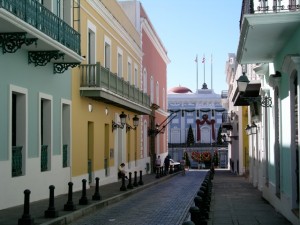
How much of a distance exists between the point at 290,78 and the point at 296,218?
284 cm

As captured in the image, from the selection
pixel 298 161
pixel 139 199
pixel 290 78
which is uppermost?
pixel 290 78

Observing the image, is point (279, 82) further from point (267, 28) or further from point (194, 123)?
point (194, 123)

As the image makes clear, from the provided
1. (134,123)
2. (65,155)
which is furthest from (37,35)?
(134,123)

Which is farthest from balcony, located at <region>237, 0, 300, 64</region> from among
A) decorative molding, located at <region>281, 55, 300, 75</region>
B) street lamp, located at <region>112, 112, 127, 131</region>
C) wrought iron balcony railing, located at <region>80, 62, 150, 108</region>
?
street lamp, located at <region>112, 112, 127, 131</region>

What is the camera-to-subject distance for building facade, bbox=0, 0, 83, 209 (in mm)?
13234

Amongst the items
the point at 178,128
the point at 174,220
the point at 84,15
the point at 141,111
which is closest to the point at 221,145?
the point at 178,128

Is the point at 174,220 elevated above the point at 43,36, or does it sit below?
below

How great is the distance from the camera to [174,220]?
43.7 ft

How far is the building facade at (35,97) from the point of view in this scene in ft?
43.4

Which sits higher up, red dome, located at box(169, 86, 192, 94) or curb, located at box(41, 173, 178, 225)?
red dome, located at box(169, 86, 192, 94)

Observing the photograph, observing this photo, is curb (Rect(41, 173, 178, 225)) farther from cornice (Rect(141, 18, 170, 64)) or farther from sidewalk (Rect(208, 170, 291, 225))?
cornice (Rect(141, 18, 170, 64))

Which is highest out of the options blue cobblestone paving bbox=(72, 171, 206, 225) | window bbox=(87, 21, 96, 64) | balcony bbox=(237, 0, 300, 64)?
window bbox=(87, 21, 96, 64)

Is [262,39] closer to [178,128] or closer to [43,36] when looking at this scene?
[43,36]

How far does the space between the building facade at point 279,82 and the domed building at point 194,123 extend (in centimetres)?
5651
